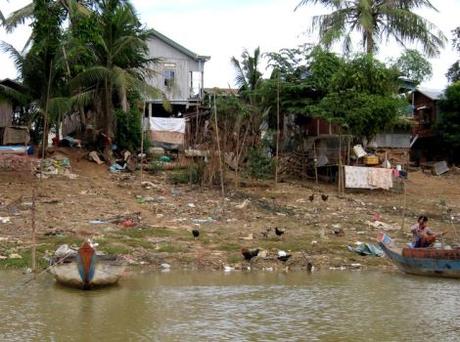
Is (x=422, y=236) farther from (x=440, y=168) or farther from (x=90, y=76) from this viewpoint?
(x=440, y=168)

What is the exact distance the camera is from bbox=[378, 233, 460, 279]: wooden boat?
13484mm

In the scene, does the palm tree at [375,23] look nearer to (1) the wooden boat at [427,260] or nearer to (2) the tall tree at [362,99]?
(2) the tall tree at [362,99]

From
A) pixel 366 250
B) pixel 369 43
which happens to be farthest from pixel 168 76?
pixel 366 250

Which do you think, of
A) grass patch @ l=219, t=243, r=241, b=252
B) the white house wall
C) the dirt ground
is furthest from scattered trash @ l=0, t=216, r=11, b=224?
the white house wall

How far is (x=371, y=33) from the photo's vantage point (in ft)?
100

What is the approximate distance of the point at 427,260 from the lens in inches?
543

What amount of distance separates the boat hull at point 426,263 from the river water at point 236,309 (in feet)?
0.63

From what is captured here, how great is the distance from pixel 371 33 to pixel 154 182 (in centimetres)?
1353

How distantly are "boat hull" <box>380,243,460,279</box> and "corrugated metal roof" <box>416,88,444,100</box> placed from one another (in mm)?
22275

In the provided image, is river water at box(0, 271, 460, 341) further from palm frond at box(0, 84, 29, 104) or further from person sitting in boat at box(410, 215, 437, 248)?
palm frond at box(0, 84, 29, 104)

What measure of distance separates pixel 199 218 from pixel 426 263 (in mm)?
6629

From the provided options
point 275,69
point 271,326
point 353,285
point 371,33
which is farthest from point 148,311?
point 371,33

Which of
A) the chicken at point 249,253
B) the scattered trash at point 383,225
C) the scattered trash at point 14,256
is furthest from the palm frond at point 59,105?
the chicken at point 249,253

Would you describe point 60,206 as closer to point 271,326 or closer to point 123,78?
point 123,78
